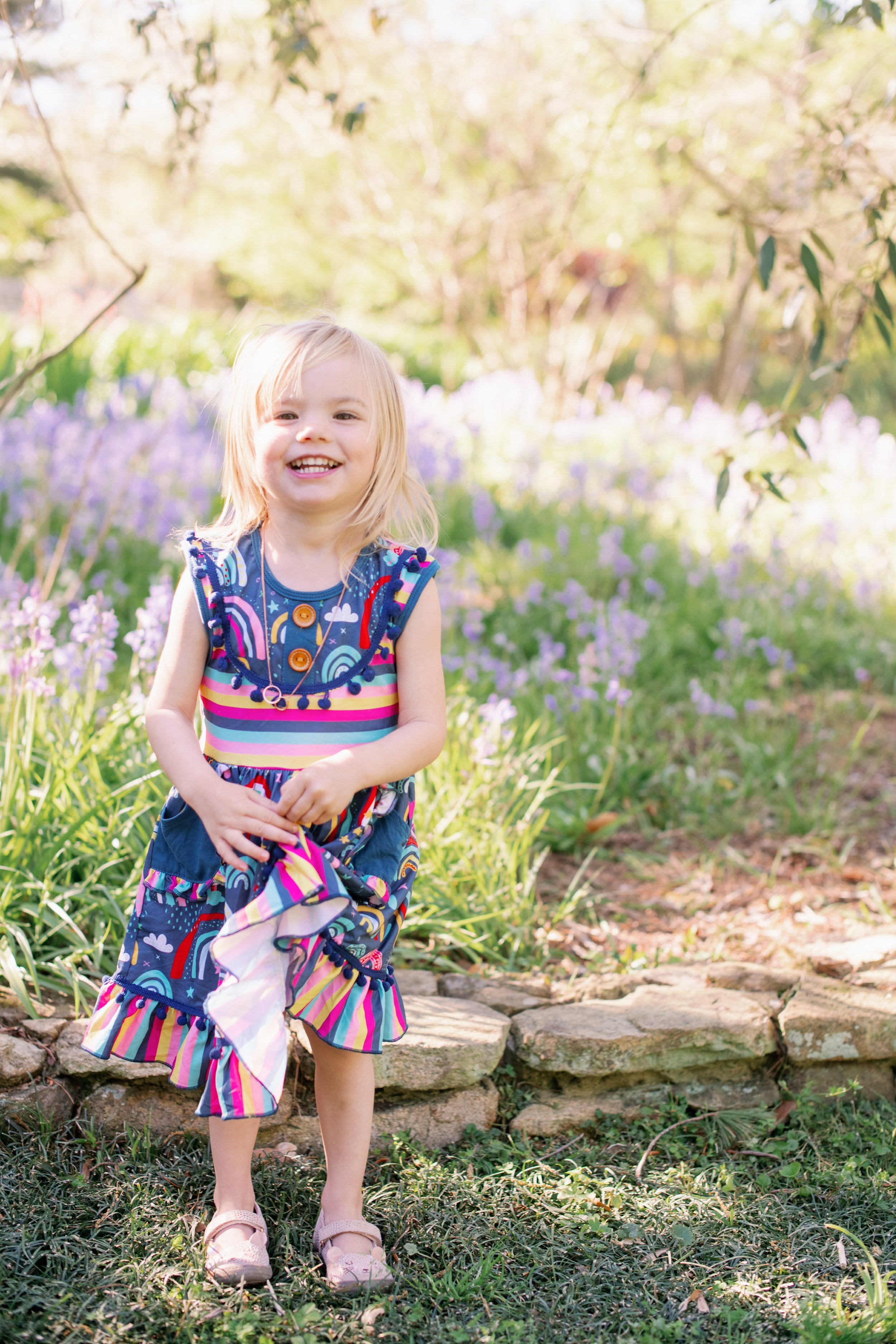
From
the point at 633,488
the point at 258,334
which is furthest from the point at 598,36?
the point at 258,334

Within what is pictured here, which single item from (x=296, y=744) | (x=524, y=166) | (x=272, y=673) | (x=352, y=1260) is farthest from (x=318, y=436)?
(x=524, y=166)

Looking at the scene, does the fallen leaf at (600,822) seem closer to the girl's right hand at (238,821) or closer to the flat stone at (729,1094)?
the flat stone at (729,1094)

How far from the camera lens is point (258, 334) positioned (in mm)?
1999

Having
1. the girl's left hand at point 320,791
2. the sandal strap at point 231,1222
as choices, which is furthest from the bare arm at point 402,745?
the sandal strap at point 231,1222

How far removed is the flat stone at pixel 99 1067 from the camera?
2248 mm

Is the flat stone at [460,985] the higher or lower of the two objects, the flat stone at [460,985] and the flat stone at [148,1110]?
the higher

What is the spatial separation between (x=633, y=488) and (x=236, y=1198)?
5.23 metres

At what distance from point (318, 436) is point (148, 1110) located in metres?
1.42

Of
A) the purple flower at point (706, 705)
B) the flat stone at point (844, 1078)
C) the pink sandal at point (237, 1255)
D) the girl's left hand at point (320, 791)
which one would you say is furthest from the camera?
the purple flower at point (706, 705)

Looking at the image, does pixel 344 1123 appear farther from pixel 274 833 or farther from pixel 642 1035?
pixel 642 1035

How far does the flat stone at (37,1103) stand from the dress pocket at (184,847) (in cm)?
66

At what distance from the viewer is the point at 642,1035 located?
243cm

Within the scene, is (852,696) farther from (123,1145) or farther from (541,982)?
(123,1145)

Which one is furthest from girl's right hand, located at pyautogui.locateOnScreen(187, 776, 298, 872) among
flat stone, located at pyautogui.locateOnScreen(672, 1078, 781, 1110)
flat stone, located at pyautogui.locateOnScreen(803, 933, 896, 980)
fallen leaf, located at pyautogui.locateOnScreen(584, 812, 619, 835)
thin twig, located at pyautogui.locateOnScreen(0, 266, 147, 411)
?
fallen leaf, located at pyautogui.locateOnScreen(584, 812, 619, 835)
